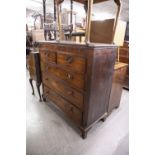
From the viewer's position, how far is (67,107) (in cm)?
163

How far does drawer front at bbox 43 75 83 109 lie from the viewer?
54.5 inches

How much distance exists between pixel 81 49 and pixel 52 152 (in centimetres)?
114

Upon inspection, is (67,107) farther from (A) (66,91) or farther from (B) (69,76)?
(B) (69,76)

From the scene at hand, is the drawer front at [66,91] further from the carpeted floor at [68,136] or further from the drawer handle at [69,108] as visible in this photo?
the carpeted floor at [68,136]

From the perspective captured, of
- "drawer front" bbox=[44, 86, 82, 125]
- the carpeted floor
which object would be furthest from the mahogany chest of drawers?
the carpeted floor

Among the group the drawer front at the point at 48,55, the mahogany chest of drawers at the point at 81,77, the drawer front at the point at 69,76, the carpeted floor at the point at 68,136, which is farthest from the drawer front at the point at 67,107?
the drawer front at the point at 48,55

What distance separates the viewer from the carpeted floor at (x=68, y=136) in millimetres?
1355

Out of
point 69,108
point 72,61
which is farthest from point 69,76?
point 69,108

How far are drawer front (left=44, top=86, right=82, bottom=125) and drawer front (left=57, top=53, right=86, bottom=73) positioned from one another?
51 centimetres

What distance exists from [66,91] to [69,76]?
24cm

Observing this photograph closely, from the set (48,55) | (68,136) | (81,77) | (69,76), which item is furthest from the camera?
(48,55)
